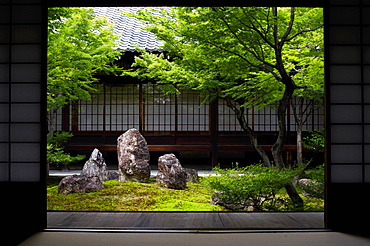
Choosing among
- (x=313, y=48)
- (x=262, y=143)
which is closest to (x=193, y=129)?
(x=262, y=143)

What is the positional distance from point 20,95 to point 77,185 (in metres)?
3.49

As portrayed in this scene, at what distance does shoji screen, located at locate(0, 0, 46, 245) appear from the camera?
3.04 meters

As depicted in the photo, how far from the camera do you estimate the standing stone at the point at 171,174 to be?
265 inches

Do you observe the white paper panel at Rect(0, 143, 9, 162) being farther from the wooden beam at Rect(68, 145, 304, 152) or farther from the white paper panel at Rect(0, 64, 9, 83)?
the wooden beam at Rect(68, 145, 304, 152)

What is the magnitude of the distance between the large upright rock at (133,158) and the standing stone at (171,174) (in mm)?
346

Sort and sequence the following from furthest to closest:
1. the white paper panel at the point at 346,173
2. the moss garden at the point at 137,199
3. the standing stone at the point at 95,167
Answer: the standing stone at the point at 95,167 < the moss garden at the point at 137,199 < the white paper panel at the point at 346,173

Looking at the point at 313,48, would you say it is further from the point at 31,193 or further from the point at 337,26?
the point at 31,193

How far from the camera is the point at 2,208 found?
300 centimetres

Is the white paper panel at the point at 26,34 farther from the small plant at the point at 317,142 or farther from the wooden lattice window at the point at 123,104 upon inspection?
the wooden lattice window at the point at 123,104

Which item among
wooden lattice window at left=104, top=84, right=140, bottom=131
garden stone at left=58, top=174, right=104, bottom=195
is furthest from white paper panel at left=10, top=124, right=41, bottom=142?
wooden lattice window at left=104, top=84, right=140, bottom=131

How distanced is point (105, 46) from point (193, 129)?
4.14 metres

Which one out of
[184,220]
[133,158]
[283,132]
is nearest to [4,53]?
[184,220]

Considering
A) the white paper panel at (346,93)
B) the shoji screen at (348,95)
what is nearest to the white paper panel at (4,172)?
the shoji screen at (348,95)

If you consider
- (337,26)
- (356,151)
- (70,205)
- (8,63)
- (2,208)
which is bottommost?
(70,205)
